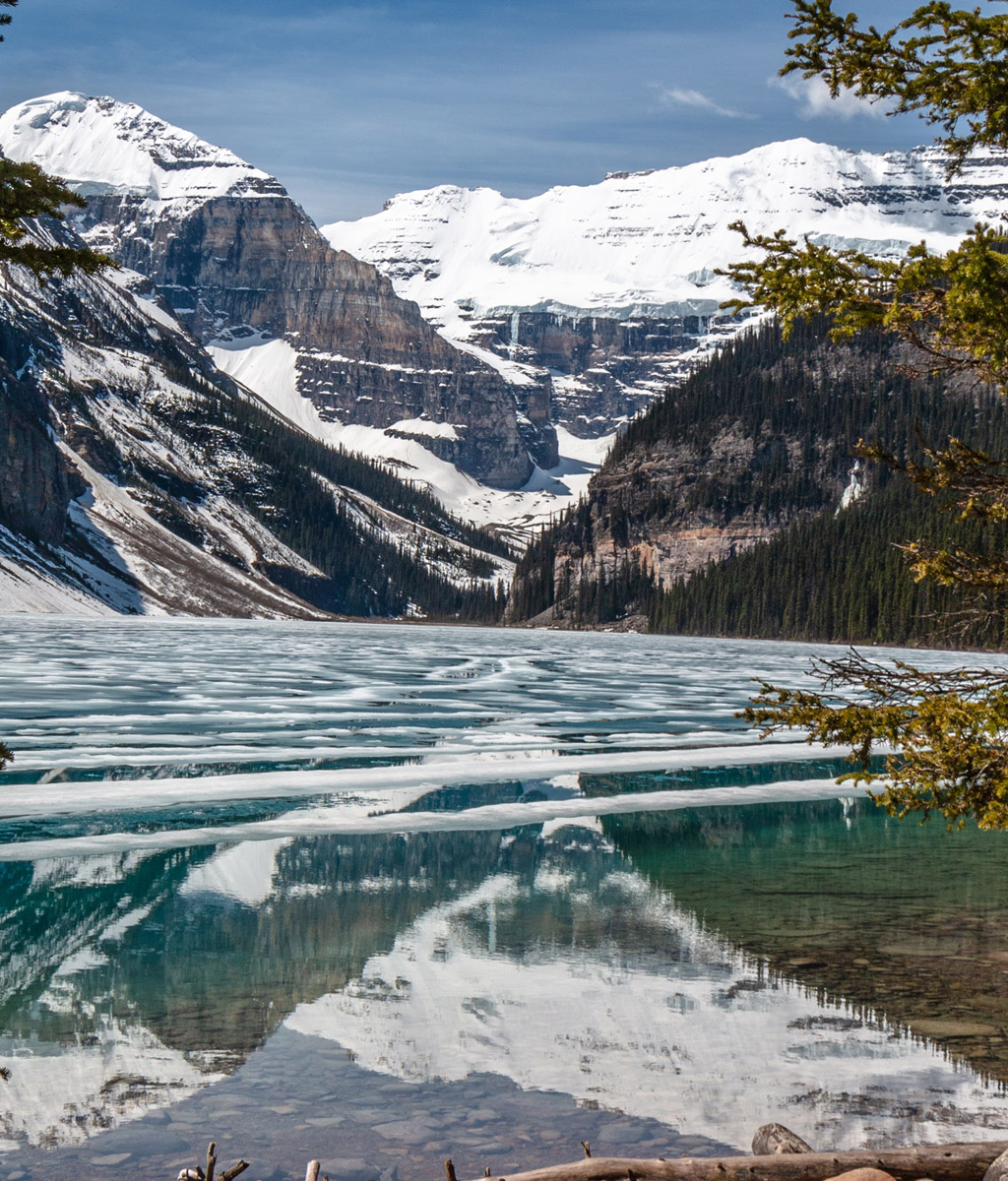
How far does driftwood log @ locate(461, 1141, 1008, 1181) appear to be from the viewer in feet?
19.9

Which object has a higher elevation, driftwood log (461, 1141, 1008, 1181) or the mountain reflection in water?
driftwood log (461, 1141, 1008, 1181)

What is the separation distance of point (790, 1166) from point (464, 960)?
6417 millimetres

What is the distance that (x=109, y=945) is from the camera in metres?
12.9

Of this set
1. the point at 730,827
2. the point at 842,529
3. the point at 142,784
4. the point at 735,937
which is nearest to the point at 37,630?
the point at 142,784

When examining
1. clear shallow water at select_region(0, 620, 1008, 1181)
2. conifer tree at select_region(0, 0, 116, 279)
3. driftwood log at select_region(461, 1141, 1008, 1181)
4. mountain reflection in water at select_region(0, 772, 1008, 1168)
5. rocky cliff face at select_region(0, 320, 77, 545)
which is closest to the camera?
driftwood log at select_region(461, 1141, 1008, 1181)

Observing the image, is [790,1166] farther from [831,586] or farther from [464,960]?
[831,586]

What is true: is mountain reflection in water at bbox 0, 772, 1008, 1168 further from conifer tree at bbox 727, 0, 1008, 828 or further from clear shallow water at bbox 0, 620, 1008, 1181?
conifer tree at bbox 727, 0, 1008, 828

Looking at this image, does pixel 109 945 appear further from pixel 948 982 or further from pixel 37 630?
pixel 37 630

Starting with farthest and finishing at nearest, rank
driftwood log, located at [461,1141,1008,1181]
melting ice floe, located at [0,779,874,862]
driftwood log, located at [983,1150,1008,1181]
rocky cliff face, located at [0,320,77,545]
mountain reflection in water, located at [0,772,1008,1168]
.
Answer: rocky cliff face, located at [0,320,77,545] → melting ice floe, located at [0,779,874,862] → mountain reflection in water, located at [0,772,1008,1168] → driftwood log, located at [983,1150,1008,1181] → driftwood log, located at [461,1141,1008,1181]

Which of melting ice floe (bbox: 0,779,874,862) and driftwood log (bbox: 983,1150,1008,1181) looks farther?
melting ice floe (bbox: 0,779,874,862)

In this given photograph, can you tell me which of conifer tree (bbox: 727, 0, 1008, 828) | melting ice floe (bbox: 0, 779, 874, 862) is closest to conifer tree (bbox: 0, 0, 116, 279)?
conifer tree (bbox: 727, 0, 1008, 828)

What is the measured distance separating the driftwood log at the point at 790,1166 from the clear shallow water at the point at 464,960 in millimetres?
1399

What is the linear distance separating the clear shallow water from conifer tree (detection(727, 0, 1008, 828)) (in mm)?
2619

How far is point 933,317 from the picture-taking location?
451 inches
